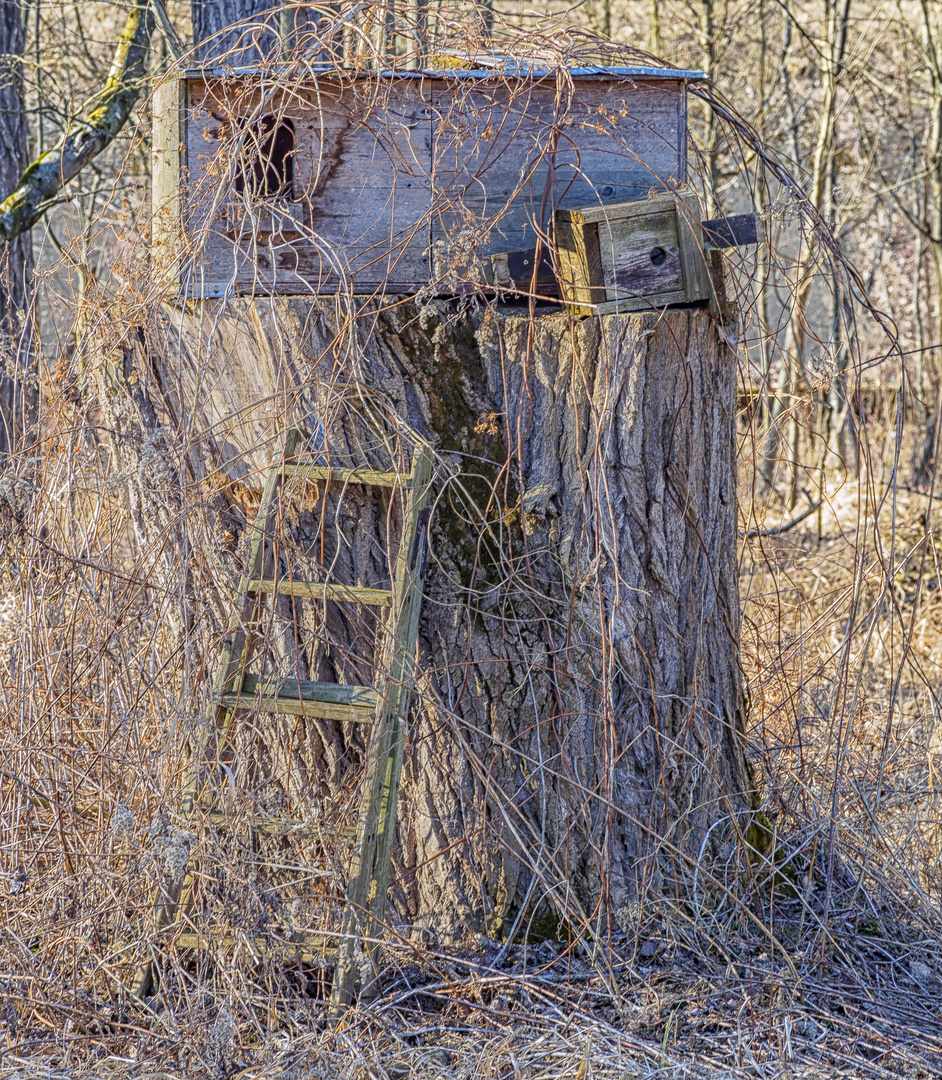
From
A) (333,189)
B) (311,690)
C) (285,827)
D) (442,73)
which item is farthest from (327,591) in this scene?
(442,73)

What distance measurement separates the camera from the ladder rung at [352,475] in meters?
2.46

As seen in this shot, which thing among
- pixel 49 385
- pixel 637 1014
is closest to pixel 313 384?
pixel 49 385

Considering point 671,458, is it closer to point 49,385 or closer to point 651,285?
point 651,285

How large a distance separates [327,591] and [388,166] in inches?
45.0

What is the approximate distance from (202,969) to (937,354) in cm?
849

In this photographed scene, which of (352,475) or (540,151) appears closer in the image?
(352,475)

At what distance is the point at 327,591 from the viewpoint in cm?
246

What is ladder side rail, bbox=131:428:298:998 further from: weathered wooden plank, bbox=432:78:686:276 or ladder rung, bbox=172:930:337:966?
weathered wooden plank, bbox=432:78:686:276

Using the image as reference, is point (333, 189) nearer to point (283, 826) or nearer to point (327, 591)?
point (327, 591)

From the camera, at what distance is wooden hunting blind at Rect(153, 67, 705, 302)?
2.54 m

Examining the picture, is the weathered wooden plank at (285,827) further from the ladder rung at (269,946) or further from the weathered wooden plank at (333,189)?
the weathered wooden plank at (333,189)

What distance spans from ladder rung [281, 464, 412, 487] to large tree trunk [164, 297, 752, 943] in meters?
0.05

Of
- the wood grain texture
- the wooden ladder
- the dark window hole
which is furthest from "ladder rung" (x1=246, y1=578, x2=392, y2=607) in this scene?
the dark window hole

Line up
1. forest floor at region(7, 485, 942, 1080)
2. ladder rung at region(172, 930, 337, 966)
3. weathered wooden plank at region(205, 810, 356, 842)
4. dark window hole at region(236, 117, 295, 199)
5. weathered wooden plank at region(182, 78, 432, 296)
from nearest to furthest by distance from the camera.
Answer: forest floor at region(7, 485, 942, 1080)
ladder rung at region(172, 930, 337, 966)
weathered wooden plank at region(205, 810, 356, 842)
dark window hole at region(236, 117, 295, 199)
weathered wooden plank at region(182, 78, 432, 296)
